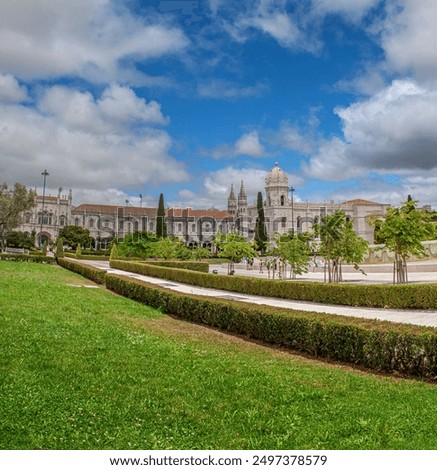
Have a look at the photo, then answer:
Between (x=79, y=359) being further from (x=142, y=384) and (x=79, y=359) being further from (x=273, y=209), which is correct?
(x=273, y=209)

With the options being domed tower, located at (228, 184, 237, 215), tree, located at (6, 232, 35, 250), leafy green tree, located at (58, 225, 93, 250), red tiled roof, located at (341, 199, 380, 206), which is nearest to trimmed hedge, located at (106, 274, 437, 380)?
tree, located at (6, 232, 35, 250)

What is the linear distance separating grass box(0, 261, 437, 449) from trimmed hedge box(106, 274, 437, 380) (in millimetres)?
464

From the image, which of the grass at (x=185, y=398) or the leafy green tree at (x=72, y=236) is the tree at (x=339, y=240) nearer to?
the grass at (x=185, y=398)

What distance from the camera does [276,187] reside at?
4850 inches

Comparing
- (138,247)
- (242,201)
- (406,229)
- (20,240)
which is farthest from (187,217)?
(406,229)

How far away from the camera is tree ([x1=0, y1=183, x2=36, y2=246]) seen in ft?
126

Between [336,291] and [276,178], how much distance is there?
110m

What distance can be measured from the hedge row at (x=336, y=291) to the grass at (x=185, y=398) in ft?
26.9

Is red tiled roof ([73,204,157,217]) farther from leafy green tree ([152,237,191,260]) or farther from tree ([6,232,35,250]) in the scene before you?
leafy green tree ([152,237,191,260])

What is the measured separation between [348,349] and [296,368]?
3.91ft

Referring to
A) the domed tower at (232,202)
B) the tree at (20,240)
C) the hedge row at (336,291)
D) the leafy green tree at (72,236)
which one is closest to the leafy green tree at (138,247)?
the hedge row at (336,291)

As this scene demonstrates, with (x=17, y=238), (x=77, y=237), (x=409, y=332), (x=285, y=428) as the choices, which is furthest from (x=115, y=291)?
(x=77, y=237)

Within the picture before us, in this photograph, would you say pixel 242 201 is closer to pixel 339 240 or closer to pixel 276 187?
pixel 276 187

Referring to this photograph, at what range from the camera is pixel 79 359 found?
6.33 meters
